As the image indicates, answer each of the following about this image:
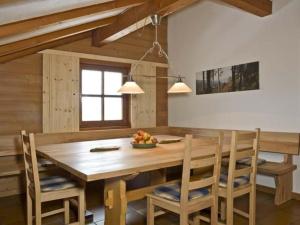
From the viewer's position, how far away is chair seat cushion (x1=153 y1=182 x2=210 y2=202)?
2035 mm

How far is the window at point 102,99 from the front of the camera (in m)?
4.22

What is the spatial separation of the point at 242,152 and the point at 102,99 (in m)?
2.67

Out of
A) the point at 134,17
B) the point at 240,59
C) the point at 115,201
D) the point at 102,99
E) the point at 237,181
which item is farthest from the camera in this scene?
the point at 102,99

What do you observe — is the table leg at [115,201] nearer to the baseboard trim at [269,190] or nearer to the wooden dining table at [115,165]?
the wooden dining table at [115,165]

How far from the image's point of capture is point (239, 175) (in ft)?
7.58

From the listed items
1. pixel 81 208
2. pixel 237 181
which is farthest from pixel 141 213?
pixel 237 181

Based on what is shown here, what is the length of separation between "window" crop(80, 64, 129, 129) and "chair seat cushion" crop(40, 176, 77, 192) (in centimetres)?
177

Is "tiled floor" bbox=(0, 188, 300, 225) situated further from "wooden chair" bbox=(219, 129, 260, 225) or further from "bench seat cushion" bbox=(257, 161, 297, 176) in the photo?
"wooden chair" bbox=(219, 129, 260, 225)

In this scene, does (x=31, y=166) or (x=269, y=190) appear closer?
(x=31, y=166)

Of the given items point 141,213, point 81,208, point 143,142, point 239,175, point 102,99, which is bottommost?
point 141,213

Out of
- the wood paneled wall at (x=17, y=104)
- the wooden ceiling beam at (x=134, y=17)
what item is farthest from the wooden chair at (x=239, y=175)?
the wood paneled wall at (x=17, y=104)

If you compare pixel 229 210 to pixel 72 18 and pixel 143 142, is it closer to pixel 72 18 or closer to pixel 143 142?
pixel 143 142

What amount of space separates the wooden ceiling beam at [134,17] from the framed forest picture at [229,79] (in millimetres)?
1460

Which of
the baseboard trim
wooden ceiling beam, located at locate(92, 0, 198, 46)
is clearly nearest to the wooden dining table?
wooden ceiling beam, located at locate(92, 0, 198, 46)
